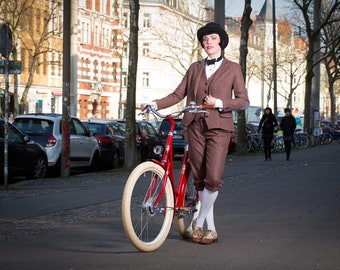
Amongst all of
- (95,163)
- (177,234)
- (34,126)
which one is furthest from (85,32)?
(177,234)

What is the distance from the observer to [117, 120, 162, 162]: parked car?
29844mm

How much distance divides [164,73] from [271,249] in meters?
97.8

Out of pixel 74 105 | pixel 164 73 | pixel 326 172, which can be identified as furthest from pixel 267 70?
pixel 326 172

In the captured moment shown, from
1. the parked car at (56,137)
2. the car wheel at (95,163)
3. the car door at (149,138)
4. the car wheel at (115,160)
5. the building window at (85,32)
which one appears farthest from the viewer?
the building window at (85,32)

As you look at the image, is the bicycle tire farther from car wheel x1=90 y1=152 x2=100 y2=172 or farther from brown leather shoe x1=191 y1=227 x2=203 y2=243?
car wheel x1=90 y1=152 x2=100 y2=172

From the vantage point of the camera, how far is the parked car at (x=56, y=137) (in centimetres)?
2267

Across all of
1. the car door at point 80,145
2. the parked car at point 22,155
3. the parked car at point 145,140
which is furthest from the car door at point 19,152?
the parked car at point 145,140

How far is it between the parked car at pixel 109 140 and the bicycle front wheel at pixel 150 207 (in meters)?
18.1

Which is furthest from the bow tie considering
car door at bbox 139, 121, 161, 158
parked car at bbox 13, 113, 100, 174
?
car door at bbox 139, 121, 161, 158

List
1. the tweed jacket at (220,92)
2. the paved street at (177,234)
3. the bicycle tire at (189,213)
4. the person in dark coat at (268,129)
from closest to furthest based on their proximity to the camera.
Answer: the paved street at (177,234) < the tweed jacket at (220,92) < the bicycle tire at (189,213) < the person in dark coat at (268,129)

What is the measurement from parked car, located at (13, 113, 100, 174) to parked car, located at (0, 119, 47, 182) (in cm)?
168

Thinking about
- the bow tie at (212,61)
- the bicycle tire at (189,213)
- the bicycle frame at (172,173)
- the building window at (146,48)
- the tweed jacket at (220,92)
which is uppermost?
the building window at (146,48)

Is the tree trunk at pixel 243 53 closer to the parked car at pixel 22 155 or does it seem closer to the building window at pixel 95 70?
the parked car at pixel 22 155

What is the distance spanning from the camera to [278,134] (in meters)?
45.8
